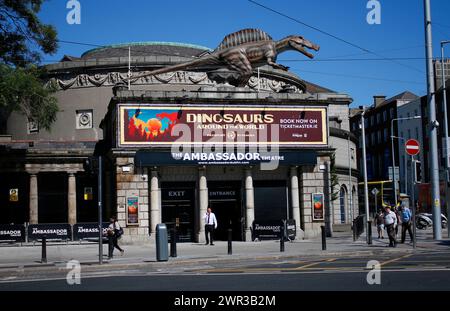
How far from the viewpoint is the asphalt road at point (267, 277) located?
1311 centimetres

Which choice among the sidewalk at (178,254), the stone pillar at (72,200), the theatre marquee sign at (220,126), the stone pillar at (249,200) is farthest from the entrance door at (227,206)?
the stone pillar at (72,200)

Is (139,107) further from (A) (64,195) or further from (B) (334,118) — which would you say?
(B) (334,118)

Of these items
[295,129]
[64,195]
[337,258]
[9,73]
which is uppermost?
[9,73]

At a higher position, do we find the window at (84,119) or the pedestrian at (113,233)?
the window at (84,119)

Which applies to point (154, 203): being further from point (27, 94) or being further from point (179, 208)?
point (27, 94)

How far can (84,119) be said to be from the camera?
47.9 metres

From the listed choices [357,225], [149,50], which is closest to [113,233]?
[357,225]

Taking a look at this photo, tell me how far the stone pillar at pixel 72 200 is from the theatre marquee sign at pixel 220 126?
1219 cm

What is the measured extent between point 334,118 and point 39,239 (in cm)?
3260

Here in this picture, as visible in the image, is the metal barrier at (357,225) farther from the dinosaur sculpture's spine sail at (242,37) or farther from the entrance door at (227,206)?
the dinosaur sculpture's spine sail at (242,37)

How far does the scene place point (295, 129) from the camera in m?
32.5

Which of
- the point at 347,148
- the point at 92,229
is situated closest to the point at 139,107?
the point at 92,229

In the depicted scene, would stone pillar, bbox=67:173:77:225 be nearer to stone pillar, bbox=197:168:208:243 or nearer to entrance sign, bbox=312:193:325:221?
stone pillar, bbox=197:168:208:243

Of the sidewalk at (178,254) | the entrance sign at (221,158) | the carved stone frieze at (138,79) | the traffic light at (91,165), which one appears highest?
the carved stone frieze at (138,79)
